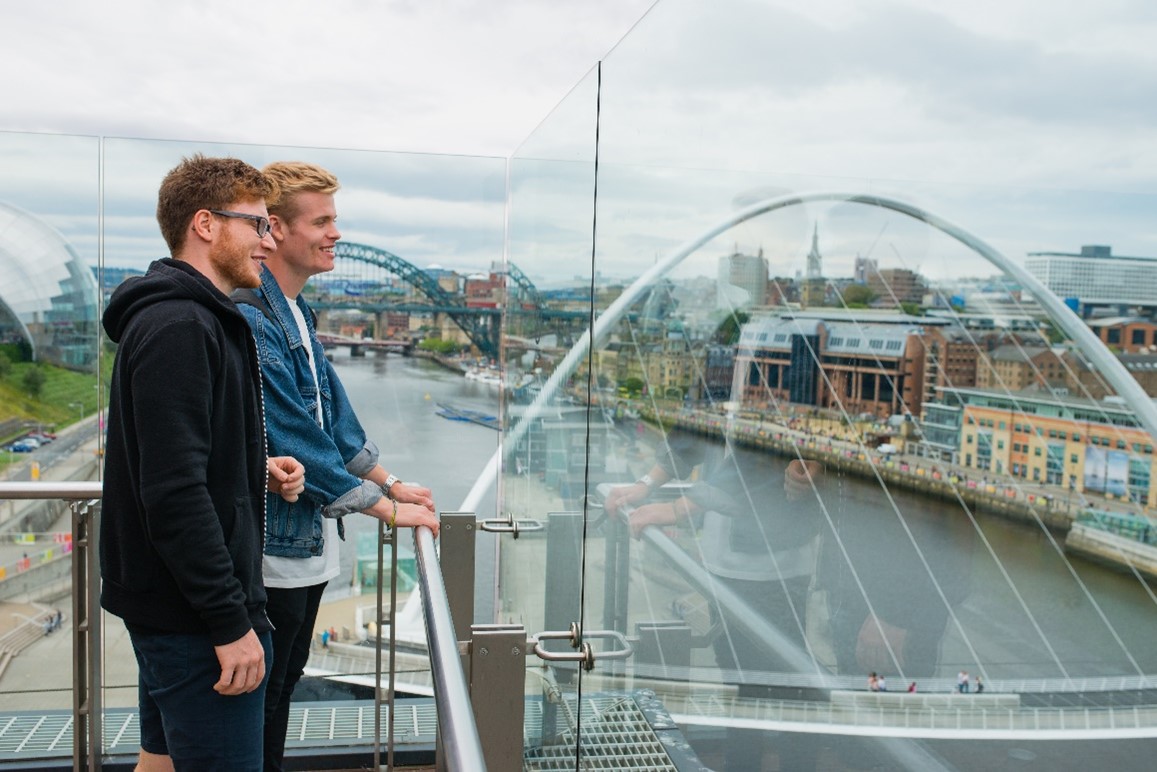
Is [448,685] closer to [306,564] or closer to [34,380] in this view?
[306,564]

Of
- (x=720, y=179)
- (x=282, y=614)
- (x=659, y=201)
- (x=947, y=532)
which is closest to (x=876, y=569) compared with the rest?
(x=947, y=532)

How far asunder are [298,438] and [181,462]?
0.46 m

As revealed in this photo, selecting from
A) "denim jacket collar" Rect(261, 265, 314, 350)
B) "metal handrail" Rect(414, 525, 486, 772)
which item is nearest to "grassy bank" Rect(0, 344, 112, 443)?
"denim jacket collar" Rect(261, 265, 314, 350)

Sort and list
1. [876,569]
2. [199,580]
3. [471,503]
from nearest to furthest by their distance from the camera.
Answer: [876,569] → [199,580] → [471,503]

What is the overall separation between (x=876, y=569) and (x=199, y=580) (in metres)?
0.77

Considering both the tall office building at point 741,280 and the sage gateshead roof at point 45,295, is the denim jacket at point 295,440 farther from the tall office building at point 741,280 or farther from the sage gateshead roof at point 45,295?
the sage gateshead roof at point 45,295

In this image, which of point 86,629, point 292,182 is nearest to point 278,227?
point 292,182

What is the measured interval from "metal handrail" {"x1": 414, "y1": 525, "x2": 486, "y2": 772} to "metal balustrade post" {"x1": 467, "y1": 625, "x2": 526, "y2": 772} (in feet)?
1.01

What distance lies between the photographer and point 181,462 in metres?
1.21

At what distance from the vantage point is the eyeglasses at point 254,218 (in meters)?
1.35

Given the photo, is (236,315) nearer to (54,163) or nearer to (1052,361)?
(1052,361)

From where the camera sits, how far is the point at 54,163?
13.4 ft

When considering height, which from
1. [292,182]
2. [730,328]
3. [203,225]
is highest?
[292,182]

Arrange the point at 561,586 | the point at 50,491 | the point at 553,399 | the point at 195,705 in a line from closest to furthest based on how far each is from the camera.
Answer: the point at 195,705 < the point at 50,491 < the point at 561,586 < the point at 553,399
